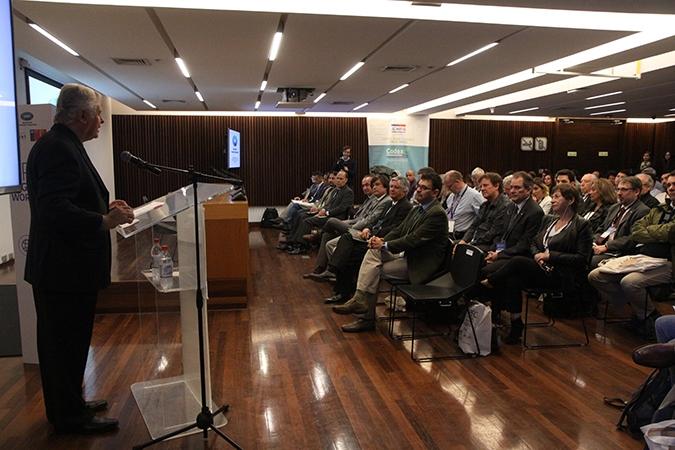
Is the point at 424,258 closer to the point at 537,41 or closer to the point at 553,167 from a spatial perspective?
the point at 537,41

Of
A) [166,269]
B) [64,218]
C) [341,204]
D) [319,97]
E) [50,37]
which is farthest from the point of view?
[319,97]

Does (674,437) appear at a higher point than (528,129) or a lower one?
lower

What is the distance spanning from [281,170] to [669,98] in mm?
8023

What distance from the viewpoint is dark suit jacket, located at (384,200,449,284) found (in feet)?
13.5

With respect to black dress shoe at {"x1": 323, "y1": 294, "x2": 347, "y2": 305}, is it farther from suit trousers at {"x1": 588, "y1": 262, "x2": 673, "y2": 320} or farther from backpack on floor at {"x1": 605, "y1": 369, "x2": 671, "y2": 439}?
backpack on floor at {"x1": 605, "y1": 369, "x2": 671, "y2": 439}

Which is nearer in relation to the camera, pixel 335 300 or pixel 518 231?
pixel 518 231

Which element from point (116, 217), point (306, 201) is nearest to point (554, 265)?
point (116, 217)

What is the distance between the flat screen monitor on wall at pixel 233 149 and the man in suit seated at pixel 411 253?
6900mm

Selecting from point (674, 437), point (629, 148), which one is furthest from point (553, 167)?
point (674, 437)

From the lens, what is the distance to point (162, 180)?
1181 cm

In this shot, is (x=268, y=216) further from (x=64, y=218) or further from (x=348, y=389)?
(x=64, y=218)

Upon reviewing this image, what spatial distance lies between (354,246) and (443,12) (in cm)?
223

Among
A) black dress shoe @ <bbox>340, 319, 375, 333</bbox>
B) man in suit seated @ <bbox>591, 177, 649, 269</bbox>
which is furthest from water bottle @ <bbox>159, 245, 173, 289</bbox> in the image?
man in suit seated @ <bbox>591, 177, 649, 269</bbox>

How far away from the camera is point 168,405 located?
2.79m
